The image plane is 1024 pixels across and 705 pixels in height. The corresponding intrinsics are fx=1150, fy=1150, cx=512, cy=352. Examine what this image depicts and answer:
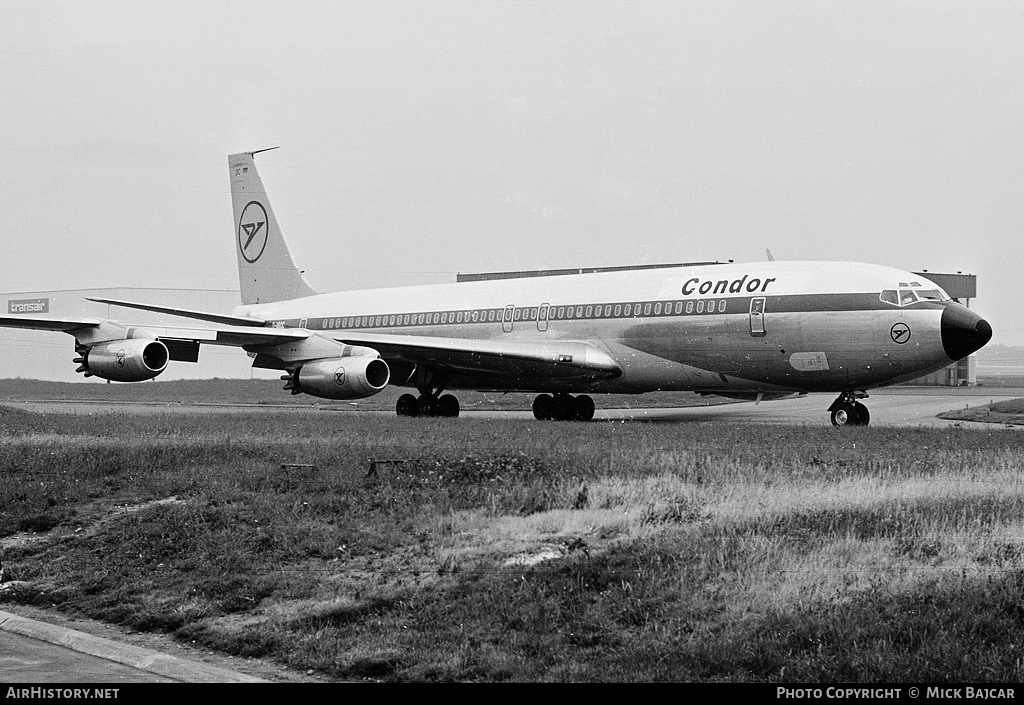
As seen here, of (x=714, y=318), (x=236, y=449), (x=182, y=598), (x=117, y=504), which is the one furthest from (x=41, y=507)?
(x=714, y=318)

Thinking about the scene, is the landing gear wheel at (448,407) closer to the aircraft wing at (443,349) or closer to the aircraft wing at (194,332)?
the aircraft wing at (443,349)

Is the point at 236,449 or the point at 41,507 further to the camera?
the point at 236,449

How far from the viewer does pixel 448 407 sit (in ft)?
98.6

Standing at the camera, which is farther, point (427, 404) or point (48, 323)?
point (427, 404)

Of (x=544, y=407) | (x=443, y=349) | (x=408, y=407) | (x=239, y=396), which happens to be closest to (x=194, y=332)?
(x=443, y=349)

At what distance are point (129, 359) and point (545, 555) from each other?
16.2m

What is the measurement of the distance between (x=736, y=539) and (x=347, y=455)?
7311mm

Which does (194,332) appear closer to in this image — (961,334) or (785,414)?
(785,414)

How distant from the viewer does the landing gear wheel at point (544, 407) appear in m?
29.1

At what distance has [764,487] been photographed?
1266 cm

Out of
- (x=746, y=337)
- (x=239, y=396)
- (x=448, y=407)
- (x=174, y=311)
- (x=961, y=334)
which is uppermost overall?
(x=174, y=311)

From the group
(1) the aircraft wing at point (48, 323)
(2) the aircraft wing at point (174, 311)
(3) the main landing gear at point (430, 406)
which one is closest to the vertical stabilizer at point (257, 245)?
(2) the aircraft wing at point (174, 311)

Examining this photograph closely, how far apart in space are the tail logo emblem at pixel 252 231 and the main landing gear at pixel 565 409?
12750 mm
